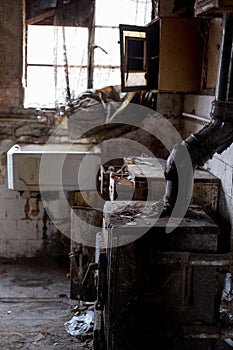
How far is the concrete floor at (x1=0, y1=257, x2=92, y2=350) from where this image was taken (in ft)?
12.2

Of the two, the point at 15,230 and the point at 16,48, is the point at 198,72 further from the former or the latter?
the point at 15,230

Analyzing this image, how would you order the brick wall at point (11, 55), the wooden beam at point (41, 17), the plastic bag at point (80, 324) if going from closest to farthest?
the plastic bag at point (80, 324) < the brick wall at point (11, 55) < the wooden beam at point (41, 17)

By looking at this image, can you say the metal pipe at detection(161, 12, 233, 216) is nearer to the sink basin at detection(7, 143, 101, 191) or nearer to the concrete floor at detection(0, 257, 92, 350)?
the concrete floor at detection(0, 257, 92, 350)

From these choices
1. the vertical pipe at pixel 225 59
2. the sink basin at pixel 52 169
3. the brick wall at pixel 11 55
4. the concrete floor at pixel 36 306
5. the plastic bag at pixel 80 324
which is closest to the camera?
the vertical pipe at pixel 225 59

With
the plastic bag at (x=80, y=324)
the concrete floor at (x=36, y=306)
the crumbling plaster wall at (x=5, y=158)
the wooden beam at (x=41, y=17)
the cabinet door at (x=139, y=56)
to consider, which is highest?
the wooden beam at (x=41, y=17)

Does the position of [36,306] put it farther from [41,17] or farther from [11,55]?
[41,17]

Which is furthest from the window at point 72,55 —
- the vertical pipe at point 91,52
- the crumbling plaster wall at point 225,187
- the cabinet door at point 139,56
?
the crumbling plaster wall at point 225,187

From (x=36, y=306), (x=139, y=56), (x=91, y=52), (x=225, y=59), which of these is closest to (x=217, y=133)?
(x=225, y=59)

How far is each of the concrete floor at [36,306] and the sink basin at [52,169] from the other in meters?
0.91

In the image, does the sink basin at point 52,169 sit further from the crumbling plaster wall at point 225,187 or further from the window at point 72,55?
the crumbling plaster wall at point 225,187

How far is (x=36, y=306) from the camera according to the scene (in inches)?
172

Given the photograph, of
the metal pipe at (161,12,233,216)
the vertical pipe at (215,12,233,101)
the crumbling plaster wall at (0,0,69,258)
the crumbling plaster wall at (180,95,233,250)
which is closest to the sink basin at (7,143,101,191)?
the crumbling plaster wall at (0,0,69,258)

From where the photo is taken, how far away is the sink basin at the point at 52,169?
4.82 meters

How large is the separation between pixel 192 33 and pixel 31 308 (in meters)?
2.84
